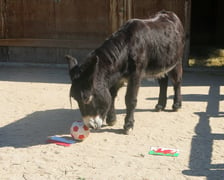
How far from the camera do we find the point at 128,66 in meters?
5.37

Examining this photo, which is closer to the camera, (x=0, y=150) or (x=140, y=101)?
(x=0, y=150)

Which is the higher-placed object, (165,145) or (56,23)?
(56,23)

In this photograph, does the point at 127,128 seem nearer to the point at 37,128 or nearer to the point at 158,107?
the point at 158,107

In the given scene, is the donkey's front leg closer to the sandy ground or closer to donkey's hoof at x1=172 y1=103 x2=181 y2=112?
the sandy ground

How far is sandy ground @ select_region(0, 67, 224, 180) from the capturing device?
14.1 feet

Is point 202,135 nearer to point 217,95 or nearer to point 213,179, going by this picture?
point 213,179

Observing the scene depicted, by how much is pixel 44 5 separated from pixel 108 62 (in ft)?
19.7

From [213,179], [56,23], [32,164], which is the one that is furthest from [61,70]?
[213,179]

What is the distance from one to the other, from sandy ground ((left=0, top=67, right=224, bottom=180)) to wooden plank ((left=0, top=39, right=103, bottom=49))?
7.61 feet

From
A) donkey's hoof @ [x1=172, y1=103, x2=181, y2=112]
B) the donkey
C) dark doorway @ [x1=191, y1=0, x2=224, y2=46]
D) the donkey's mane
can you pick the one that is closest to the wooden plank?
the donkey

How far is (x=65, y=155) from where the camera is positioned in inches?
189

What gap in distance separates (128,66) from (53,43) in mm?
5594

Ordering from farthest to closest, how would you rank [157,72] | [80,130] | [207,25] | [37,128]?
[207,25] → [157,72] → [37,128] → [80,130]

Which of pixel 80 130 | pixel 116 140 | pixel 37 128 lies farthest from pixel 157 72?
pixel 37 128
